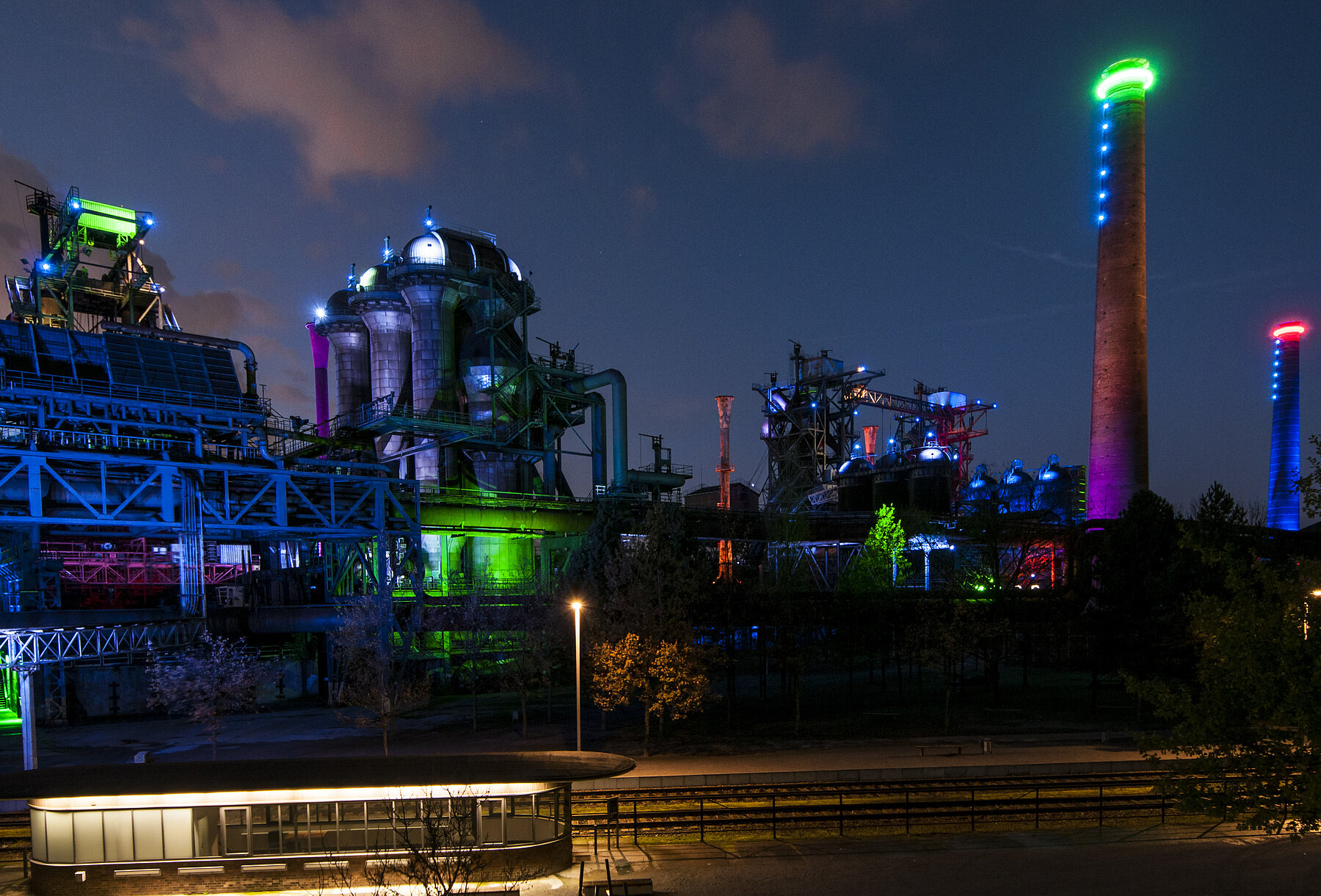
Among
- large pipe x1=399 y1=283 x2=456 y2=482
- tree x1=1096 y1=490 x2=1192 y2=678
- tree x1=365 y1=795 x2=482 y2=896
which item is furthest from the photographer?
large pipe x1=399 y1=283 x2=456 y2=482

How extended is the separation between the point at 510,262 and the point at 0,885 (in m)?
50.6

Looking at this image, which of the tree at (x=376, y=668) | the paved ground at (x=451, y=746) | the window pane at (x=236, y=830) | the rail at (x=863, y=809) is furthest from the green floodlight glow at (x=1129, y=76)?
the window pane at (x=236, y=830)

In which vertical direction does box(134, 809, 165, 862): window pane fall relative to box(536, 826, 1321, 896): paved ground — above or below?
above

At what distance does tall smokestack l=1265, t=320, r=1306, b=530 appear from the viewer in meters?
77.2

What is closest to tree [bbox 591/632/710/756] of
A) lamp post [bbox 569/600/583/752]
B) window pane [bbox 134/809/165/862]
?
lamp post [bbox 569/600/583/752]

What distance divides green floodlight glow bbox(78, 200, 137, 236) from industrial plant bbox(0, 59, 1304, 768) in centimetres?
17

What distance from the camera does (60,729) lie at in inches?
1238

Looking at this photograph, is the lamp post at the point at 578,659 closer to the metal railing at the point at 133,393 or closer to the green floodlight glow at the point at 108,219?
the metal railing at the point at 133,393

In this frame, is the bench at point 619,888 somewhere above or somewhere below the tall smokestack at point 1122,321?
below

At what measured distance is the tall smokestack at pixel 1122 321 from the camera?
49.0m

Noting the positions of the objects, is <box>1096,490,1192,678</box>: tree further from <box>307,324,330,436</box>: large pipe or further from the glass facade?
<box>307,324,330,436</box>: large pipe

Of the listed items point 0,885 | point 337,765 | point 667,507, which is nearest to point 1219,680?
point 337,765

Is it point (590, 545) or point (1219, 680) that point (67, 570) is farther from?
point (1219, 680)

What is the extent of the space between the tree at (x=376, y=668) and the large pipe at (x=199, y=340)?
60.9 feet
